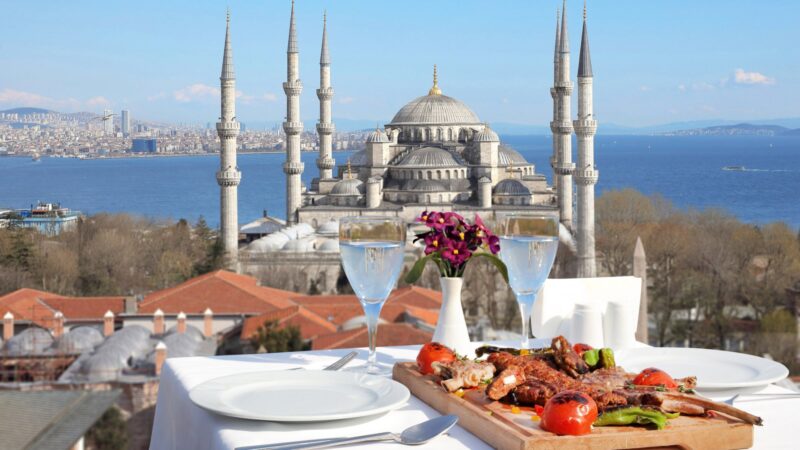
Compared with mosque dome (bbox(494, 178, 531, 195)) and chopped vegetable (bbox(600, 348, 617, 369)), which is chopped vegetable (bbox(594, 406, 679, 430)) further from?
mosque dome (bbox(494, 178, 531, 195))

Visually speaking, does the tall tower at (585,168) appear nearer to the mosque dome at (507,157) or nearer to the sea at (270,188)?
the mosque dome at (507,157)

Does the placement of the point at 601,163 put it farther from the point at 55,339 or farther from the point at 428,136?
the point at 55,339

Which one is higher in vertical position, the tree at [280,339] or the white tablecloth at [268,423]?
the white tablecloth at [268,423]

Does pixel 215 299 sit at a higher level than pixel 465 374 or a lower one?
lower

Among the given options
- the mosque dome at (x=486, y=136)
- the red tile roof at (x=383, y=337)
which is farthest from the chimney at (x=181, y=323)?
the mosque dome at (x=486, y=136)

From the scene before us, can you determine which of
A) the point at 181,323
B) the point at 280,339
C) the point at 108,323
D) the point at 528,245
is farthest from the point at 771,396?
the point at 108,323

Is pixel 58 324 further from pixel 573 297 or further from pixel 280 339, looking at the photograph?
pixel 573 297
